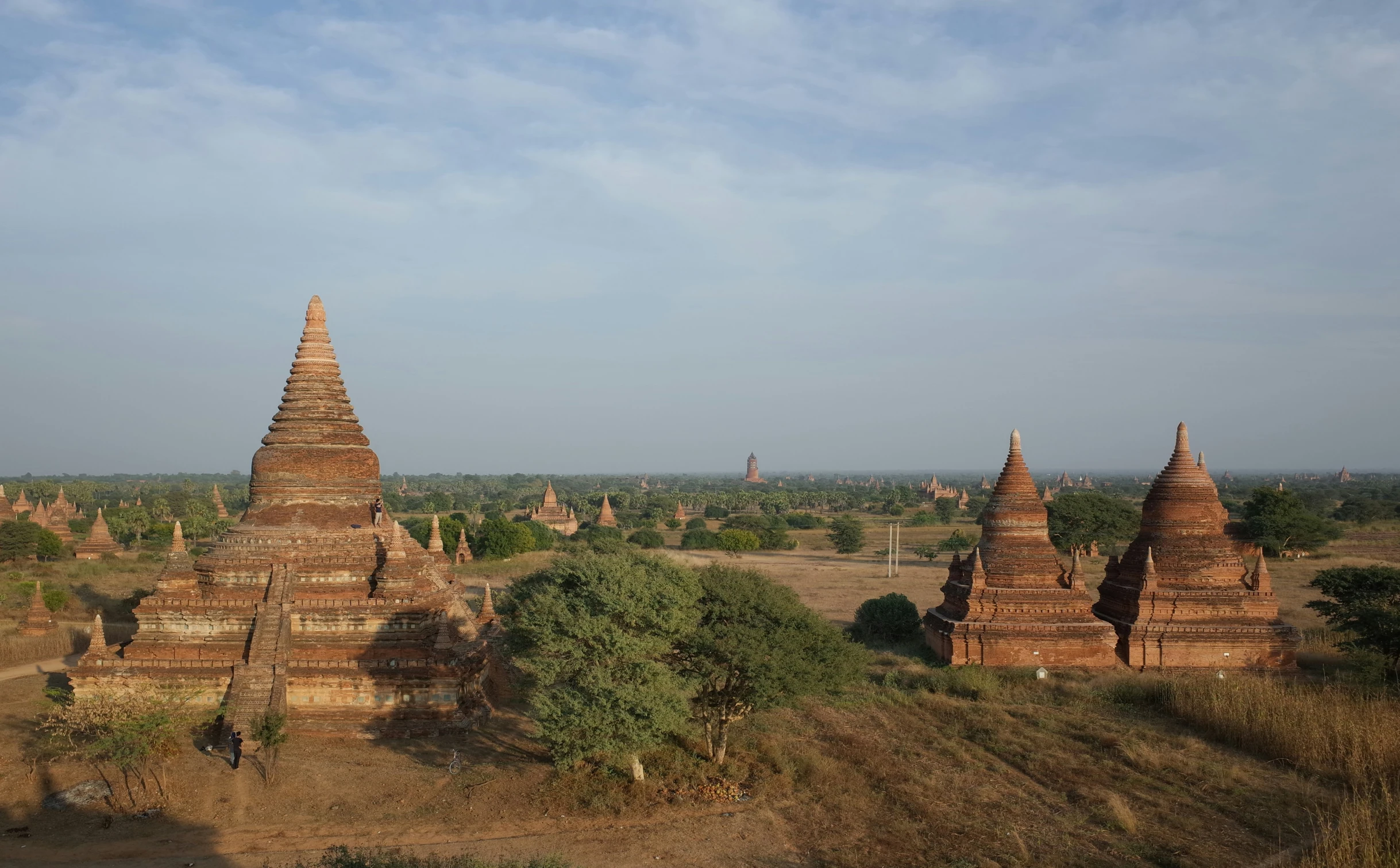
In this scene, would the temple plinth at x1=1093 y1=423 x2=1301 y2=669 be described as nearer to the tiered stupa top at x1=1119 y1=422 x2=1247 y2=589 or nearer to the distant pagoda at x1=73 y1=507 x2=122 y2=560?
the tiered stupa top at x1=1119 y1=422 x2=1247 y2=589

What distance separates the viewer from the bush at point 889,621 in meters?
26.0

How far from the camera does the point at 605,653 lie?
13.2 meters

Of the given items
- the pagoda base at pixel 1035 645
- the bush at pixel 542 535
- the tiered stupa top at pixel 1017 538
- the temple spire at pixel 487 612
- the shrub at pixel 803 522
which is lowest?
the shrub at pixel 803 522

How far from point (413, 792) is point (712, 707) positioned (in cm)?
504

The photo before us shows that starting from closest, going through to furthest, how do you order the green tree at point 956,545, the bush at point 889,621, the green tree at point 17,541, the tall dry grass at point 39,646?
the tall dry grass at point 39,646 < the bush at point 889,621 < the green tree at point 17,541 < the green tree at point 956,545

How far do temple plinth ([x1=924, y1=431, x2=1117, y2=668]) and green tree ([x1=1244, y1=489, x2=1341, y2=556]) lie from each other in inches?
1362

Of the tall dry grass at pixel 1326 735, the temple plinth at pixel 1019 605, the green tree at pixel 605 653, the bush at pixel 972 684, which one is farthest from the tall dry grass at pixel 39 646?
the tall dry grass at pixel 1326 735

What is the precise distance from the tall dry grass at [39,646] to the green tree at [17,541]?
2073 cm

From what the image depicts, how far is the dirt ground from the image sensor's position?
37.2 ft

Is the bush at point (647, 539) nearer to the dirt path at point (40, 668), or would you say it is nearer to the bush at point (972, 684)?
the dirt path at point (40, 668)

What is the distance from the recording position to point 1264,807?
12.8 m

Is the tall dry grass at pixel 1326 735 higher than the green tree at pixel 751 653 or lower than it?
lower

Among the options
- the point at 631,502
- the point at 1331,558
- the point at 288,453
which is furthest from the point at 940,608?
the point at 631,502

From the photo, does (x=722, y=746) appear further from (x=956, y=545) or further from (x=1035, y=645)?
(x=956, y=545)
